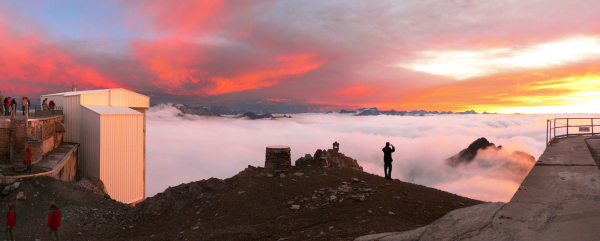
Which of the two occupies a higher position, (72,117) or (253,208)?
(72,117)

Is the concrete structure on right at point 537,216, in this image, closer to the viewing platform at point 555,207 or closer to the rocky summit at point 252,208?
the viewing platform at point 555,207

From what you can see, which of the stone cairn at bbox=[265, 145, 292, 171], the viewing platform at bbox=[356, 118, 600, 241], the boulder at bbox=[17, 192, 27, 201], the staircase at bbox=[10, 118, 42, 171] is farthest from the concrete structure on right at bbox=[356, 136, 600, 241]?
the staircase at bbox=[10, 118, 42, 171]

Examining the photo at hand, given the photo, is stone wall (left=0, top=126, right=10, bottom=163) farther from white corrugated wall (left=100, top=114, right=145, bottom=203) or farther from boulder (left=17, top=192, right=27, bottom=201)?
boulder (left=17, top=192, right=27, bottom=201)

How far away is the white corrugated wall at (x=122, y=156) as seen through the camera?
18719 millimetres

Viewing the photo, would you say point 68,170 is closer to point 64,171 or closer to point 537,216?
point 64,171

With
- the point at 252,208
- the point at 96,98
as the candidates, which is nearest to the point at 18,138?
the point at 96,98

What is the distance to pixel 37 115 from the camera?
66.1ft

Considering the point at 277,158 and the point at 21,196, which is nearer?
the point at 21,196

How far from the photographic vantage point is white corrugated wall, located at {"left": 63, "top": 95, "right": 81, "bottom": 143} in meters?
20.0

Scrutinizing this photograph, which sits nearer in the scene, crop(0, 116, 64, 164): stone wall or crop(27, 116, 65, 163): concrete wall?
crop(0, 116, 64, 164): stone wall

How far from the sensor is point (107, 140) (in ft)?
61.4

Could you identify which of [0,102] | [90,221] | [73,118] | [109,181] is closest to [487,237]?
[90,221]

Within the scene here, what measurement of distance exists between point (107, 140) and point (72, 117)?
14.8 ft

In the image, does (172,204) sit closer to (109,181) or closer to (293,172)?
(293,172)
